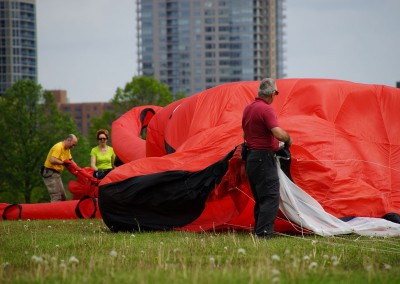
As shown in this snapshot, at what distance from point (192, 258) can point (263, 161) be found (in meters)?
3.15

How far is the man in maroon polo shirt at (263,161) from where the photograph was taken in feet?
42.9

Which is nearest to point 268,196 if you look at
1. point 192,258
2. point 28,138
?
point 192,258

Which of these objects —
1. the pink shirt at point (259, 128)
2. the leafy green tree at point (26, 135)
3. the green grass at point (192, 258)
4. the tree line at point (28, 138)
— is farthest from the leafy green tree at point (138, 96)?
the pink shirt at point (259, 128)

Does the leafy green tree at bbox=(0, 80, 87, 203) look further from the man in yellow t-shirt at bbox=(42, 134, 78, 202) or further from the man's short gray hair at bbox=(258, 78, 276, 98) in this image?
the man's short gray hair at bbox=(258, 78, 276, 98)

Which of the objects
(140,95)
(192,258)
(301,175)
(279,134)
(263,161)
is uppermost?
(140,95)

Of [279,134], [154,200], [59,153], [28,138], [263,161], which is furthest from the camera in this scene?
[28,138]

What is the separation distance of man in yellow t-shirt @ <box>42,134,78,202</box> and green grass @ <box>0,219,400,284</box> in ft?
24.2

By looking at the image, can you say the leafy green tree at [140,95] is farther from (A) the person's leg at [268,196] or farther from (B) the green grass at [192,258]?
(A) the person's leg at [268,196]

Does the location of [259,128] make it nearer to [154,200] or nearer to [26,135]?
[154,200]

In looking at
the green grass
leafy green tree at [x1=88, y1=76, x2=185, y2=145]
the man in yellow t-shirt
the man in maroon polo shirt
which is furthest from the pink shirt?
leafy green tree at [x1=88, y1=76, x2=185, y2=145]

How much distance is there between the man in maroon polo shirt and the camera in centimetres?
1309

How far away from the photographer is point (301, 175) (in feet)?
46.9

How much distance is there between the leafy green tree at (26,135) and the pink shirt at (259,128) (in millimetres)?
44568

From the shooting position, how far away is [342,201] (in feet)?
47.3
